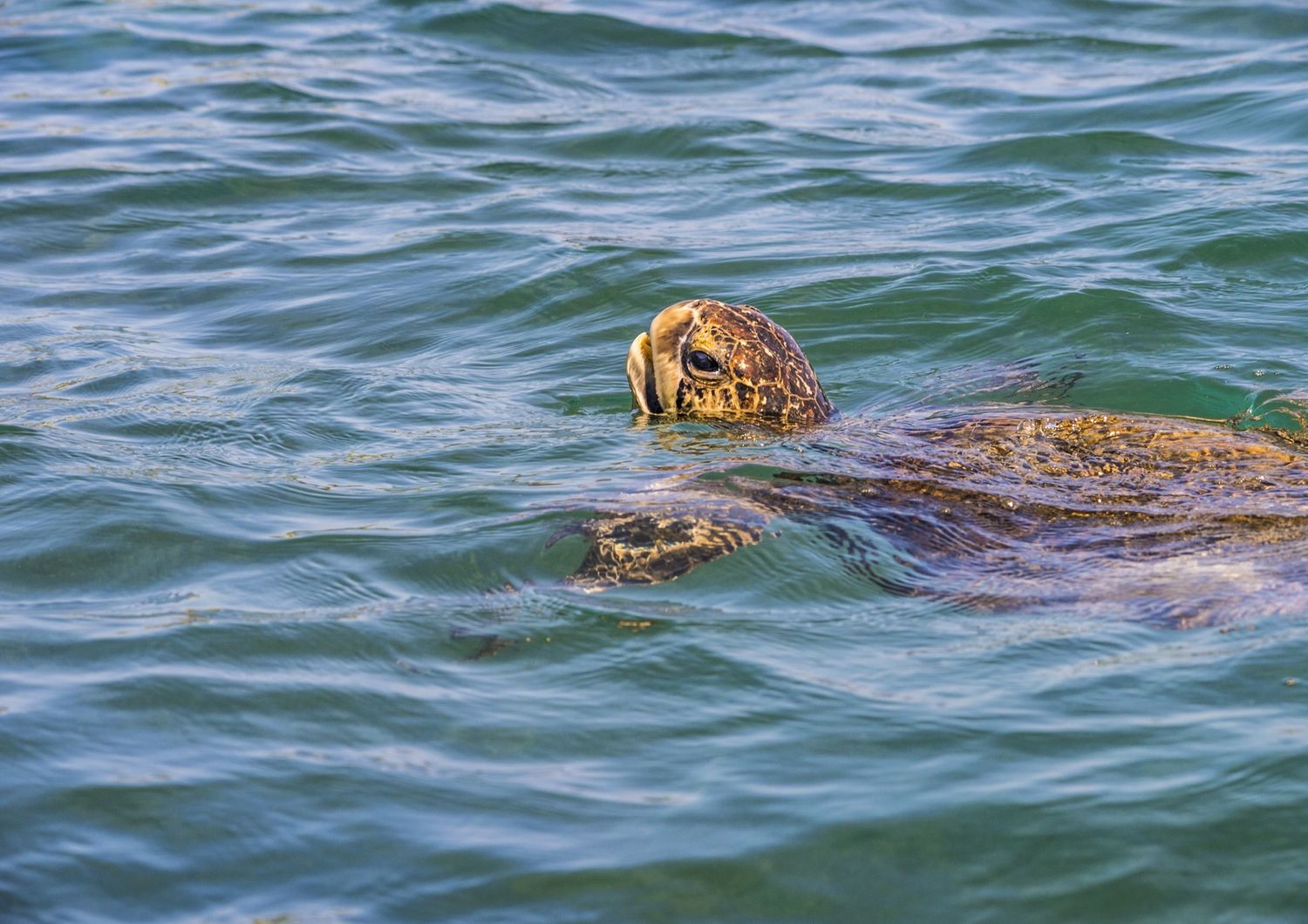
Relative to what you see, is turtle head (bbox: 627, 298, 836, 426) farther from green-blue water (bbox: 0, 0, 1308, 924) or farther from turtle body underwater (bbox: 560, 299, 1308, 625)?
green-blue water (bbox: 0, 0, 1308, 924)

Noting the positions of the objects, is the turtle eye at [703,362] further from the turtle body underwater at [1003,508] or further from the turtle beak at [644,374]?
the turtle beak at [644,374]

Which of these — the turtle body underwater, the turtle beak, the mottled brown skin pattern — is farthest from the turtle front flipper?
the turtle beak

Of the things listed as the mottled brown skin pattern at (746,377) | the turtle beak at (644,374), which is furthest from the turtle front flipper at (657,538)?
the turtle beak at (644,374)

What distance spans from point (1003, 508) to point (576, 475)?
6.03ft

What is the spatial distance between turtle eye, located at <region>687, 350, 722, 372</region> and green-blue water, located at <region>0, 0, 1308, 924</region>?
0.95ft

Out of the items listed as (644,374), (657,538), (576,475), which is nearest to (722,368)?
(644,374)

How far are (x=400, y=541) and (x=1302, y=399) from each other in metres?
A: 4.32

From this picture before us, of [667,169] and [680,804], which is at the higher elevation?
[667,169]

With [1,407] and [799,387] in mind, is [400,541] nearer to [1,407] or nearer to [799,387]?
[799,387]

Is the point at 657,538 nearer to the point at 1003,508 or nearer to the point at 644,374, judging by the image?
the point at 1003,508

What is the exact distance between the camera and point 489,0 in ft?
55.8

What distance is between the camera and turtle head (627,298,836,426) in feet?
21.6

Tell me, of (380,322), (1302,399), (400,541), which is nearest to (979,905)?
(400,541)

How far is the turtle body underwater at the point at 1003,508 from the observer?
4.91 meters
